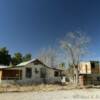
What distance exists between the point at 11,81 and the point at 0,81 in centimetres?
189

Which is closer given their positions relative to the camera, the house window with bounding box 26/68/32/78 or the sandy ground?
the sandy ground

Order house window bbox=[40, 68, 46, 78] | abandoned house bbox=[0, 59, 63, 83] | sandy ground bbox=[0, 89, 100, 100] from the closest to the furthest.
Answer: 1. sandy ground bbox=[0, 89, 100, 100]
2. abandoned house bbox=[0, 59, 63, 83]
3. house window bbox=[40, 68, 46, 78]

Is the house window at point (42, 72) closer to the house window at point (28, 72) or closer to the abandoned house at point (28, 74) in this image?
the abandoned house at point (28, 74)

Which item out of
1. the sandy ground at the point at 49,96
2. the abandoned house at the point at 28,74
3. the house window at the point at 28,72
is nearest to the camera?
the sandy ground at the point at 49,96

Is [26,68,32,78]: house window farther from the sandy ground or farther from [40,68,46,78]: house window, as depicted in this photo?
the sandy ground

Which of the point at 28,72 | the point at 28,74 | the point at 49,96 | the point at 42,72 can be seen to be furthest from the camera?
the point at 42,72

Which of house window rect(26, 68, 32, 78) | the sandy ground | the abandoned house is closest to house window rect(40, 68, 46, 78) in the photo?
the abandoned house

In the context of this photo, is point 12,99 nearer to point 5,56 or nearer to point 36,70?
point 36,70

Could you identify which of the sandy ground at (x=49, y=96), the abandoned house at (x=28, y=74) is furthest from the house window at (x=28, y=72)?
the sandy ground at (x=49, y=96)

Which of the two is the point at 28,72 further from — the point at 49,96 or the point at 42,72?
the point at 49,96

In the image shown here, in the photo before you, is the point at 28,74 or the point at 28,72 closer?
the point at 28,74

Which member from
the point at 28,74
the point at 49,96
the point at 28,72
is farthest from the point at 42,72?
the point at 49,96

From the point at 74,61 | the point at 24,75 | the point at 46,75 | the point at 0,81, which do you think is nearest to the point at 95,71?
the point at 74,61

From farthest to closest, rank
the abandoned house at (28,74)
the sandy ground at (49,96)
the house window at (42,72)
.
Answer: the house window at (42,72) < the abandoned house at (28,74) < the sandy ground at (49,96)
